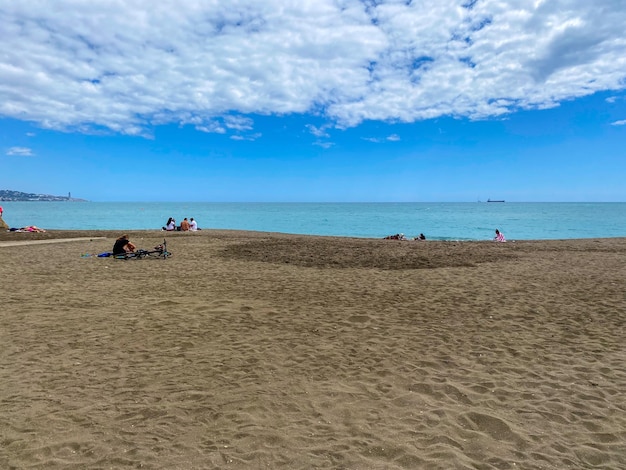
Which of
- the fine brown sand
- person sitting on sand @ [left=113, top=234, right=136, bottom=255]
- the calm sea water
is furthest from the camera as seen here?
the calm sea water

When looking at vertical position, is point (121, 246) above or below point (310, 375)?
above

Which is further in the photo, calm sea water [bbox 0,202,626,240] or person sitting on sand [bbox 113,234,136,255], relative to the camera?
calm sea water [bbox 0,202,626,240]

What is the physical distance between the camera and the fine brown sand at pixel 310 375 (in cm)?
376

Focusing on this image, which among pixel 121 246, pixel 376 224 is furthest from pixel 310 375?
pixel 376 224

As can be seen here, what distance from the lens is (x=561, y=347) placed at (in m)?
6.46

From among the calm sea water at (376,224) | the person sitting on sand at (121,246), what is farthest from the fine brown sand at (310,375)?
the calm sea water at (376,224)

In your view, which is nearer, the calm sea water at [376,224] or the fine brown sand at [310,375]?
the fine brown sand at [310,375]

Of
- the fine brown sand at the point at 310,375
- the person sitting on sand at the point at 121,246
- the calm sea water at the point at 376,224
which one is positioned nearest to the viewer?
the fine brown sand at the point at 310,375

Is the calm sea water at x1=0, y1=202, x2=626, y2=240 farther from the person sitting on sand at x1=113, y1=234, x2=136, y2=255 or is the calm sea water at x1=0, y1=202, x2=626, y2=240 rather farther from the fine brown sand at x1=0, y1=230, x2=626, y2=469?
the fine brown sand at x1=0, y1=230, x2=626, y2=469

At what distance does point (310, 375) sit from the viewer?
5.41 metres

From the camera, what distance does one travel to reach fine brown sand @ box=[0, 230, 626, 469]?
12.3ft

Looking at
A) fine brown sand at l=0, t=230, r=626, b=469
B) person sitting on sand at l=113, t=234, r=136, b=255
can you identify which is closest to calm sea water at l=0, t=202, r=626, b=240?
person sitting on sand at l=113, t=234, r=136, b=255

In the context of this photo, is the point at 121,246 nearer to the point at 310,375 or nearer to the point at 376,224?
the point at 310,375

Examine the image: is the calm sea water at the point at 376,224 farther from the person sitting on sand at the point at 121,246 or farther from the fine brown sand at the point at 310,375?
the fine brown sand at the point at 310,375
